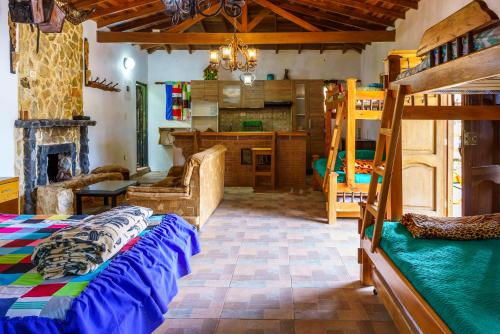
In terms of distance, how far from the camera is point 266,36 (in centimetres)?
805

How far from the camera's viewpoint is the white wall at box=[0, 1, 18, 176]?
4.91 metres

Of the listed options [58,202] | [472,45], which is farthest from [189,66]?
[472,45]

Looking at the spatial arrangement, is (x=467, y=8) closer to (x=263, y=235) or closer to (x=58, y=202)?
(x=263, y=235)

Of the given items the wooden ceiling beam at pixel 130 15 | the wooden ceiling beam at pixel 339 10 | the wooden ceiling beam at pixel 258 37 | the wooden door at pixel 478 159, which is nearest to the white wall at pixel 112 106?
the wooden ceiling beam at pixel 130 15

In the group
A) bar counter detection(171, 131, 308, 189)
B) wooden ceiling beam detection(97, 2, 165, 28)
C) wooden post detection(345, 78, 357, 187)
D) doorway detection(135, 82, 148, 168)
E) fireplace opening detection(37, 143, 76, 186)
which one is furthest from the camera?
doorway detection(135, 82, 148, 168)

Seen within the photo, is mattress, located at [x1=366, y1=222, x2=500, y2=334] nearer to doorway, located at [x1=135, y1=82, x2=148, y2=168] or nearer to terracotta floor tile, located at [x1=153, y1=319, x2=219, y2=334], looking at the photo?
terracotta floor tile, located at [x1=153, y1=319, x2=219, y2=334]

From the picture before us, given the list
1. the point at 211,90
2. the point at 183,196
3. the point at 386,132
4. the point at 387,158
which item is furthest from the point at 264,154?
the point at 387,158

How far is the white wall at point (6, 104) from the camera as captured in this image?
4.91m

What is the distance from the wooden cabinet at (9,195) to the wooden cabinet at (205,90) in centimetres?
670

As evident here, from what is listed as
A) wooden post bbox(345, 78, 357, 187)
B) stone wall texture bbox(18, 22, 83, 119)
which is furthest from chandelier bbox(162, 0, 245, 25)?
stone wall texture bbox(18, 22, 83, 119)

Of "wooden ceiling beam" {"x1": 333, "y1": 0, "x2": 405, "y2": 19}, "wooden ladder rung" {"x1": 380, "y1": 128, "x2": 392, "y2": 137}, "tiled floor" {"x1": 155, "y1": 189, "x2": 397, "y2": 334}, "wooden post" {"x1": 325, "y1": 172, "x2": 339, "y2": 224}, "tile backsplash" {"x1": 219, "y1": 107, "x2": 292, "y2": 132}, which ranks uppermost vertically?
"wooden ceiling beam" {"x1": 333, "y1": 0, "x2": 405, "y2": 19}

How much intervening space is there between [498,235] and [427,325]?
127 centimetres

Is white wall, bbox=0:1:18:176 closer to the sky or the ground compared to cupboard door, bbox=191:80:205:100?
closer to the ground

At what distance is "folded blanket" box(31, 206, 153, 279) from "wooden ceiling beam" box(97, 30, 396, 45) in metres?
6.75
